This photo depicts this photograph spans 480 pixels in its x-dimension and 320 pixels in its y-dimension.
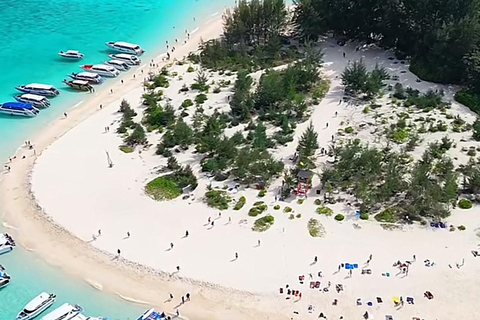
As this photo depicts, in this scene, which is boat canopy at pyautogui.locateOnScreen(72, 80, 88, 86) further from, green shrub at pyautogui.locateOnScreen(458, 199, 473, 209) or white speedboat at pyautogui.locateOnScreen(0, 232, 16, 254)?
green shrub at pyautogui.locateOnScreen(458, 199, 473, 209)

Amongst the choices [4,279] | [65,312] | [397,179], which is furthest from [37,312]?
[397,179]

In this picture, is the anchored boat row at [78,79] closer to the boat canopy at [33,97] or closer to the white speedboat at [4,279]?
the boat canopy at [33,97]

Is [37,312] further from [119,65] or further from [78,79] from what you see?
[119,65]

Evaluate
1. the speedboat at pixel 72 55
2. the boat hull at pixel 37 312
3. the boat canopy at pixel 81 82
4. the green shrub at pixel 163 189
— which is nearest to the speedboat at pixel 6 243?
the boat hull at pixel 37 312

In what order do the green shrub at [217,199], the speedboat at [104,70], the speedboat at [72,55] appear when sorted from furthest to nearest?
1. the speedboat at [72,55]
2. the speedboat at [104,70]
3. the green shrub at [217,199]

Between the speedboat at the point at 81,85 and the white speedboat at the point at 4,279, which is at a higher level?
the speedboat at the point at 81,85

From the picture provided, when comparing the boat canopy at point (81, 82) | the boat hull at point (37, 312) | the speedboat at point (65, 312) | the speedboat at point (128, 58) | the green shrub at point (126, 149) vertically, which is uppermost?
the speedboat at point (128, 58)
